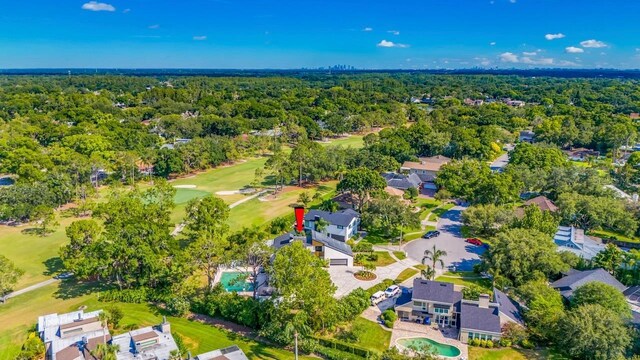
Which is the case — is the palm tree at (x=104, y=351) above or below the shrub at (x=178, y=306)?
above

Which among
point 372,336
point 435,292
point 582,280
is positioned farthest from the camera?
point 582,280

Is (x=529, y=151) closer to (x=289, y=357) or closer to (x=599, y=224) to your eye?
(x=599, y=224)

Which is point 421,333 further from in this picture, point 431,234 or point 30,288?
point 30,288

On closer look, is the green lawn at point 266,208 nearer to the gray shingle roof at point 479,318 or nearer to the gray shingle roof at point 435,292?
the gray shingle roof at point 435,292

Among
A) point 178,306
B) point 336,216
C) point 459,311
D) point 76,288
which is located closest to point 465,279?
point 459,311

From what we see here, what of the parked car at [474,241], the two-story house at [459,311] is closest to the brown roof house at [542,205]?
the parked car at [474,241]

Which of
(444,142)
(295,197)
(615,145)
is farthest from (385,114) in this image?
(295,197)

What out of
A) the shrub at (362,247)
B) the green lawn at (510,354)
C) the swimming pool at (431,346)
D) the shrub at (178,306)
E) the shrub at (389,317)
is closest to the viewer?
the green lawn at (510,354)
